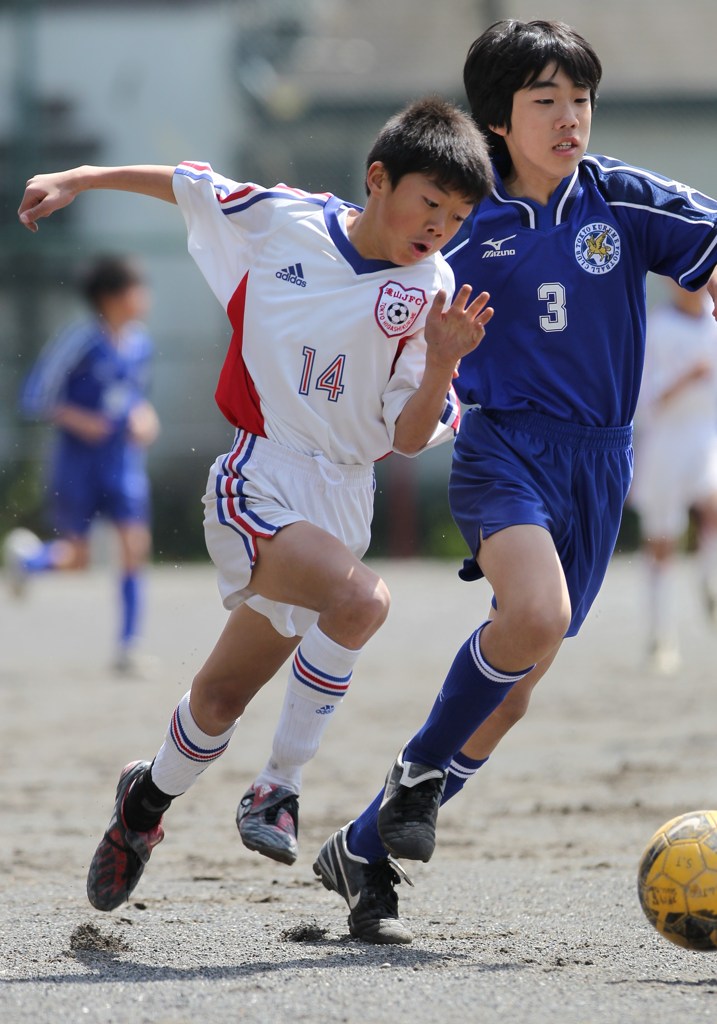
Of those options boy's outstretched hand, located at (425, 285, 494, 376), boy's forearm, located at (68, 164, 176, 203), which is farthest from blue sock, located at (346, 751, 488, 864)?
boy's forearm, located at (68, 164, 176, 203)

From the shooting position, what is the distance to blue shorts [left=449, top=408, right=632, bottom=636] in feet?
12.1

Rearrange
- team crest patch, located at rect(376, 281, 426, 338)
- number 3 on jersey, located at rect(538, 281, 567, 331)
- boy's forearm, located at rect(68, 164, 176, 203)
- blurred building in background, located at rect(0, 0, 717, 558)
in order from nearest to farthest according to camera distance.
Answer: team crest patch, located at rect(376, 281, 426, 338) < number 3 on jersey, located at rect(538, 281, 567, 331) < boy's forearm, located at rect(68, 164, 176, 203) < blurred building in background, located at rect(0, 0, 717, 558)

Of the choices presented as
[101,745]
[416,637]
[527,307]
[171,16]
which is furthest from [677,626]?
[171,16]

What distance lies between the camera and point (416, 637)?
10.9 metres

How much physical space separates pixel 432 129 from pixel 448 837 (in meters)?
2.59

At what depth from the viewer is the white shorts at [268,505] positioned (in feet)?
12.0

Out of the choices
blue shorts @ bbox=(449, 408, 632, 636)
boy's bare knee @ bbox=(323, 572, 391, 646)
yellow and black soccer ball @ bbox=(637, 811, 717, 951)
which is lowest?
yellow and black soccer ball @ bbox=(637, 811, 717, 951)

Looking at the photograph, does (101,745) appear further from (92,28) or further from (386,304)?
(92,28)

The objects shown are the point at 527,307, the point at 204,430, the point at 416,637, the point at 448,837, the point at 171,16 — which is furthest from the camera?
the point at 171,16

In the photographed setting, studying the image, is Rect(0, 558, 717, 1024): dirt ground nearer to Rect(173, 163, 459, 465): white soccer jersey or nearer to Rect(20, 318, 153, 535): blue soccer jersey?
Rect(20, 318, 153, 535): blue soccer jersey

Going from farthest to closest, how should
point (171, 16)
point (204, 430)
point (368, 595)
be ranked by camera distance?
point (171, 16) → point (204, 430) → point (368, 595)

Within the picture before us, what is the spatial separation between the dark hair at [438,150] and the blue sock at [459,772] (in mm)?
1416

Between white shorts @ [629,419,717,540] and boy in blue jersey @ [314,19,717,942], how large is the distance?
5.63 metres

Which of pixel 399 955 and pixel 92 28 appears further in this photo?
pixel 92 28
